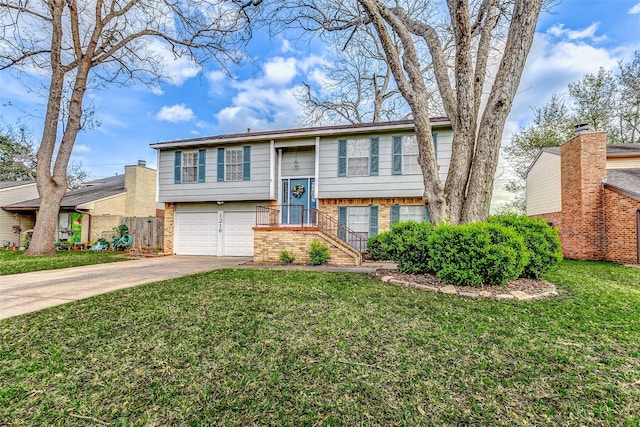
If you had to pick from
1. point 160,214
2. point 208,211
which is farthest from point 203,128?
point 160,214

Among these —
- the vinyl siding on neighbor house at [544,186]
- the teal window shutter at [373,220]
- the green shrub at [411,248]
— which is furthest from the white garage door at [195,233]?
the vinyl siding on neighbor house at [544,186]

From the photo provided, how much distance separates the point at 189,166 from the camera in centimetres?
1198

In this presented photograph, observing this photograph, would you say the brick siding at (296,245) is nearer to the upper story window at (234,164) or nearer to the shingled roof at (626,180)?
the upper story window at (234,164)

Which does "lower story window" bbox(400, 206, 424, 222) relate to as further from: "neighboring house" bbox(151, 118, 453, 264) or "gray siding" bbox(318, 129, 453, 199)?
"gray siding" bbox(318, 129, 453, 199)

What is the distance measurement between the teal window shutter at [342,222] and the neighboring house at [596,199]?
26.4 ft

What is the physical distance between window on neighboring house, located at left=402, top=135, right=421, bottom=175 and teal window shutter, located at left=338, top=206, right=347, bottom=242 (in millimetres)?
2474

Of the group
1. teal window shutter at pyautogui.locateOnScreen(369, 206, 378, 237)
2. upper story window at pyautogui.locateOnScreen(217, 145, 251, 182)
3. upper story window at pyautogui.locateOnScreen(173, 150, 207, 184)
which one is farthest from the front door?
upper story window at pyautogui.locateOnScreen(173, 150, 207, 184)

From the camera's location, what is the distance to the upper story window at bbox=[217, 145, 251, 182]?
11.3 m

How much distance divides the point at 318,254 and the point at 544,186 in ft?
35.9

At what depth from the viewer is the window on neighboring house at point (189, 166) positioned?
11.9 m

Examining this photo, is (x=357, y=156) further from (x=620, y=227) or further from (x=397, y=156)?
(x=620, y=227)

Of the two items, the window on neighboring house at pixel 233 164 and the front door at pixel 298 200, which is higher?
the window on neighboring house at pixel 233 164

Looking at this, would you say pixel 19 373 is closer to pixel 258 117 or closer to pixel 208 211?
pixel 208 211

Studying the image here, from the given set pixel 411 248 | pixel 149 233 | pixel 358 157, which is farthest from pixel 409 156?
pixel 149 233
